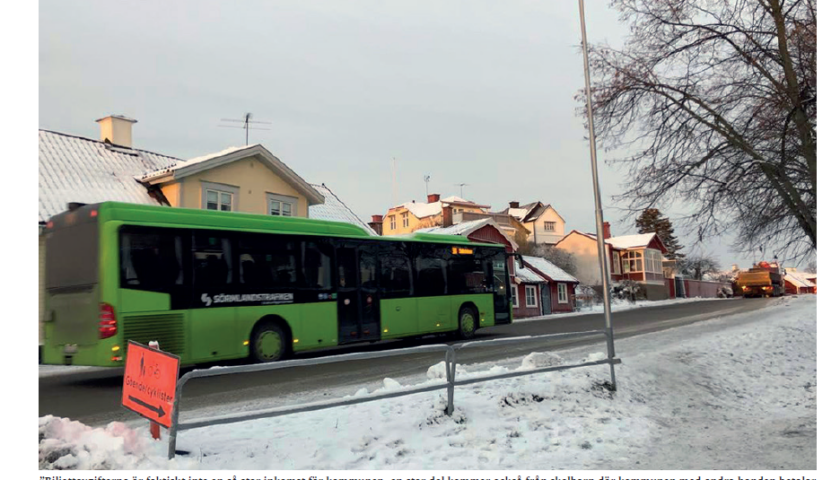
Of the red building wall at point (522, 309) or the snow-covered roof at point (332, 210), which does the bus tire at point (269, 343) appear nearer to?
the snow-covered roof at point (332, 210)

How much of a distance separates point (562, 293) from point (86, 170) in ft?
118

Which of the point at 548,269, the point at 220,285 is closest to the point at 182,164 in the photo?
the point at 220,285

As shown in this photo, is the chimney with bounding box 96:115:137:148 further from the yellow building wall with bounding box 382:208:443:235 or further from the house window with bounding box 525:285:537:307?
the yellow building wall with bounding box 382:208:443:235

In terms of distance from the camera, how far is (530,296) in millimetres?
44969

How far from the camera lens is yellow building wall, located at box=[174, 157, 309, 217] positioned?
895 inches

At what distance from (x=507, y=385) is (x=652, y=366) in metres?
4.47

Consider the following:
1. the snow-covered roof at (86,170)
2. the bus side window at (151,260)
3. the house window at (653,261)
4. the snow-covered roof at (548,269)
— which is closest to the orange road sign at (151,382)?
the bus side window at (151,260)

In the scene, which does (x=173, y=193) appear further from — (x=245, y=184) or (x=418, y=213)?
(x=418, y=213)

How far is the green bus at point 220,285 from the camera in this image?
11758mm

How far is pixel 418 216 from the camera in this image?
73.5 metres

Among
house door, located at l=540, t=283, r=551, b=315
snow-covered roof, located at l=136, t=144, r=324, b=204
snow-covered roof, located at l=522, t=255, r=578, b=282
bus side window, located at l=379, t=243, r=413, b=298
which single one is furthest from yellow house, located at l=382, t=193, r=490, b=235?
bus side window, located at l=379, t=243, r=413, b=298

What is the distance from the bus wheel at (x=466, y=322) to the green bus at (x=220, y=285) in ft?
4.95

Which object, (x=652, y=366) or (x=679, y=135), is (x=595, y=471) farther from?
(x=679, y=135)

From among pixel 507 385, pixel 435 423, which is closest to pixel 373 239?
pixel 507 385
